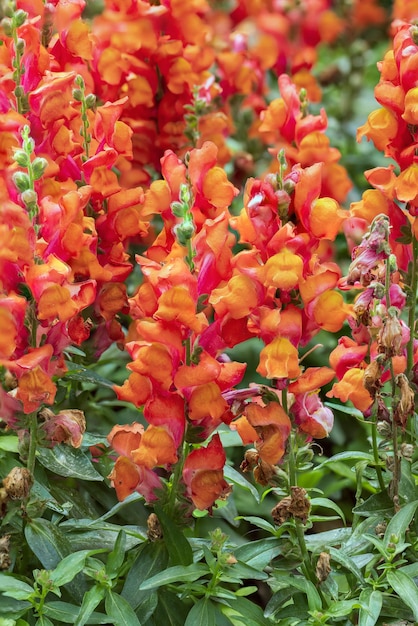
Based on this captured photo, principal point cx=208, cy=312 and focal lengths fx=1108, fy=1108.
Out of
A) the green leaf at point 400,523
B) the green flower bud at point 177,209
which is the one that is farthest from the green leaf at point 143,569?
the green flower bud at point 177,209

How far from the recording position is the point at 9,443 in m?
1.28

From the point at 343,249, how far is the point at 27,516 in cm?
125

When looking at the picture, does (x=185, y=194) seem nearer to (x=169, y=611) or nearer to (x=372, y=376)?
(x=372, y=376)

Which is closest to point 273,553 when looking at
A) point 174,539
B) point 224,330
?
point 174,539

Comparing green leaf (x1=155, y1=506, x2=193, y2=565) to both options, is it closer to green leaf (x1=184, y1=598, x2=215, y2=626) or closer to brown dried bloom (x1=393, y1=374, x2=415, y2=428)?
green leaf (x1=184, y1=598, x2=215, y2=626)

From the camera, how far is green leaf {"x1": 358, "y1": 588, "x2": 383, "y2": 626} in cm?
105

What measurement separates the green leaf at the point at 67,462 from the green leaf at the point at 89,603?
0.16 meters

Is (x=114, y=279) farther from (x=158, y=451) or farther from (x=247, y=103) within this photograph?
(x=247, y=103)

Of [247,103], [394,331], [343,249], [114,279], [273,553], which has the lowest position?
[343,249]

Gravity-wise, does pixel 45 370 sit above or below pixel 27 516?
above

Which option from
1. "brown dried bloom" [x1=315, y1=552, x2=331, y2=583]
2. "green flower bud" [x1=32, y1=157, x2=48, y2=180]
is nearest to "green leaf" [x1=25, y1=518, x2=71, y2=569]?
"brown dried bloom" [x1=315, y1=552, x2=331, y2=583]

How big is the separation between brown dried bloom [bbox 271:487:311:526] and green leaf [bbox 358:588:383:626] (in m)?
0.10

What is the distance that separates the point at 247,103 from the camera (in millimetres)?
2342

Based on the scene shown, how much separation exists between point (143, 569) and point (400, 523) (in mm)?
271
